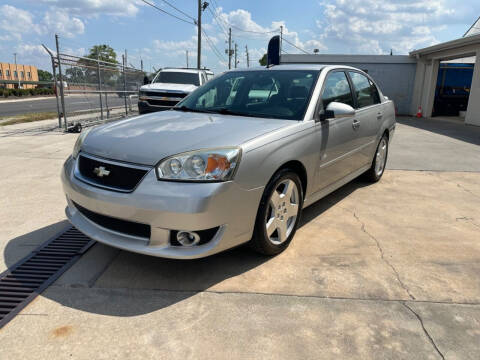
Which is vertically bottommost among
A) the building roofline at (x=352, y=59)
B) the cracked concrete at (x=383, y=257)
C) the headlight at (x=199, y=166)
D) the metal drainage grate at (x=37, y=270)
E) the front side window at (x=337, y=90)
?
the metal drainage grate at (x=37, y=270)

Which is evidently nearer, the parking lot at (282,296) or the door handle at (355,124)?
the parking lot at (282,296)

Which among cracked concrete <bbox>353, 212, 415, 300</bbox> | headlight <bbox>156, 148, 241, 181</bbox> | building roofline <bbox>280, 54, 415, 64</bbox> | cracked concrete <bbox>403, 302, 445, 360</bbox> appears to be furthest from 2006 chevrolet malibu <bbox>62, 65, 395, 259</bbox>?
building roofline <bbox>280, 54, 415, 64</bbox>

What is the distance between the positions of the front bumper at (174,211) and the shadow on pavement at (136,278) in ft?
1.04

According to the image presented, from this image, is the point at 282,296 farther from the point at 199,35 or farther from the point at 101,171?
the point at 199,35

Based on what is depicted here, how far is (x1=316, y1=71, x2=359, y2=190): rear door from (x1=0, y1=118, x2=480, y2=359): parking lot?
518mm

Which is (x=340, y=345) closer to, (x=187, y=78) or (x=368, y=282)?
(x=368, y=282)

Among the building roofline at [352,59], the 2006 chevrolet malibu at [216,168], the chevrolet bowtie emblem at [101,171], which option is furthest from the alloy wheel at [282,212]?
the building roofline at [352,59]

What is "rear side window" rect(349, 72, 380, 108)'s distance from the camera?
4633 mm

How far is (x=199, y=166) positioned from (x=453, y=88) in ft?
68.5

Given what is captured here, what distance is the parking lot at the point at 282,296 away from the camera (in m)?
2.14

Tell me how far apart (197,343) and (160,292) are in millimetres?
612

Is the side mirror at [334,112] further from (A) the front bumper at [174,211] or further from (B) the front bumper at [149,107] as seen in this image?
(B) the front bumper at [149,107]

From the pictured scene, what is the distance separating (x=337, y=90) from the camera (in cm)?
407

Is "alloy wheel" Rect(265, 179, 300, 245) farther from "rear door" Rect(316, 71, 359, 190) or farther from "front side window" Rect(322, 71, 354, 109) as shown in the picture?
"front side window" Rect(322, 71, 354, 109)
